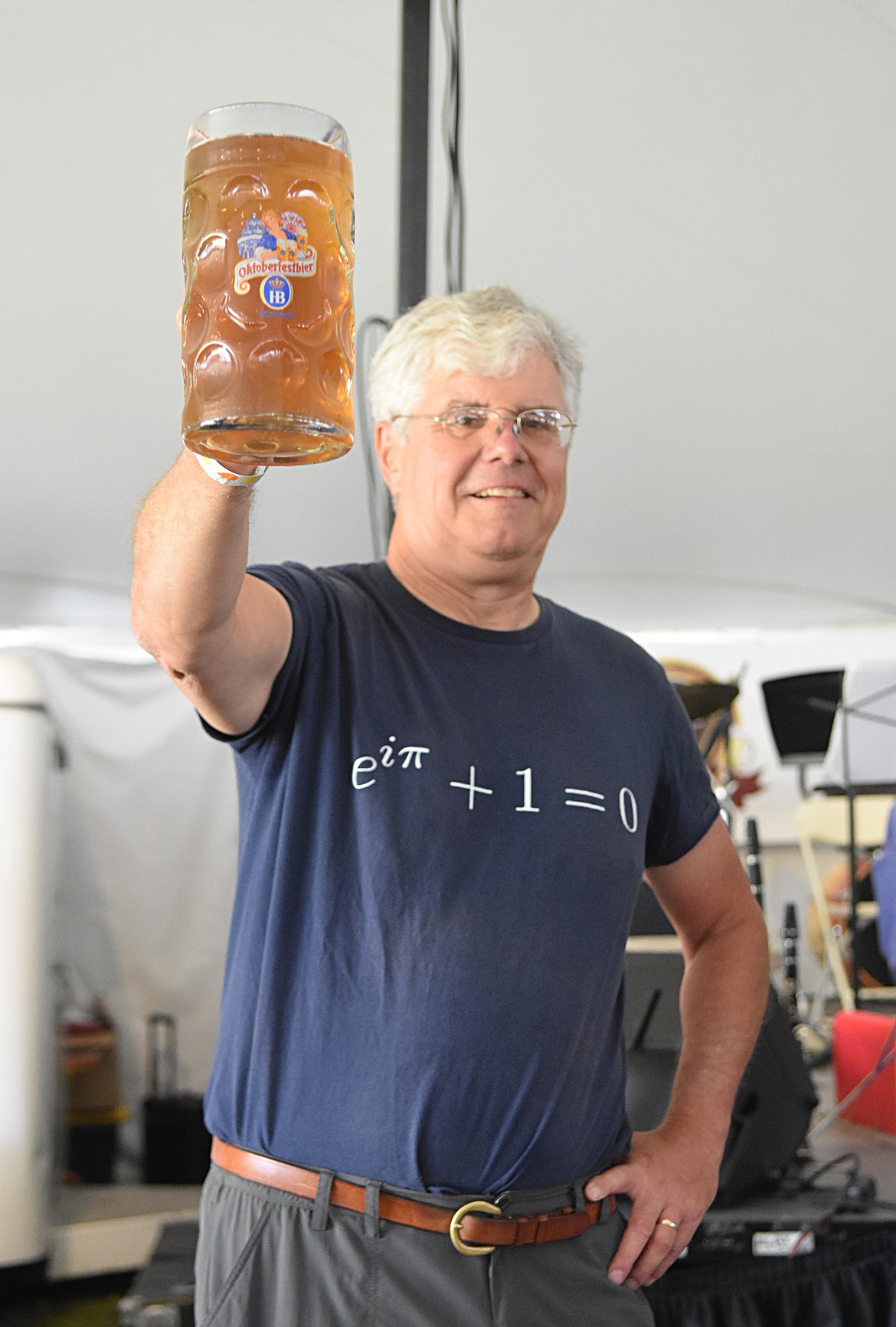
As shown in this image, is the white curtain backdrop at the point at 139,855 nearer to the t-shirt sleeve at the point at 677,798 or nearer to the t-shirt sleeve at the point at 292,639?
the t-shirt sleeve at the point at 677,798

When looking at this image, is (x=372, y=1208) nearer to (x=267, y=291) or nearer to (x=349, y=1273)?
(x=349, y=1273)

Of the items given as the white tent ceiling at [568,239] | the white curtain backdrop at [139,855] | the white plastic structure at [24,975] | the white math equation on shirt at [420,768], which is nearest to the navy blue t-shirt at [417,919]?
the white math equation on shirt at [420,768]

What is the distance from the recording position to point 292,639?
44.9 inches

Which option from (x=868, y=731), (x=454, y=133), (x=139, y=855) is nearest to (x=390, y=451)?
(x=454, y=133)

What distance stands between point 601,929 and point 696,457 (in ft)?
14.6

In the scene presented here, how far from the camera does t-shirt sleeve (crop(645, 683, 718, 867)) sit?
143cm

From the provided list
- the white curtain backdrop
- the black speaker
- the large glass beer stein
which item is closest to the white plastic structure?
the white curtain backdrop

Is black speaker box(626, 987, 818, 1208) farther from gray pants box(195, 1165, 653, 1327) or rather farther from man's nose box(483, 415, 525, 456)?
man's nose box(483, 415, 525, 456)

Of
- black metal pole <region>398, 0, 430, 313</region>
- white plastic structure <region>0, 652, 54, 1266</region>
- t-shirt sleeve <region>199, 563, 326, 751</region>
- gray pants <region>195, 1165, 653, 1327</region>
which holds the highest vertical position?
black metal pole <region>398, 0, 430, 313</region>

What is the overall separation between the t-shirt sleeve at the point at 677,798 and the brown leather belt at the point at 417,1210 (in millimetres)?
469

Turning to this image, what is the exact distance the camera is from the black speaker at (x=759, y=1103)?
8.19ft

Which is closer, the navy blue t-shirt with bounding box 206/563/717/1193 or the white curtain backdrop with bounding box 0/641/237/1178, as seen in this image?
the navy blue t-shirt with bounding box 206/563/717/1193

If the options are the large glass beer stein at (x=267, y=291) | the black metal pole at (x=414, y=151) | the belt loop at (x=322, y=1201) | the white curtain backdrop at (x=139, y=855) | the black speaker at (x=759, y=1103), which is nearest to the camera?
the large glass beer stein at (x=267, y=291)

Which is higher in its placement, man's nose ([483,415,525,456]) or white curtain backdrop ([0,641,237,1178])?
man's nose ([483,415,525,456])
